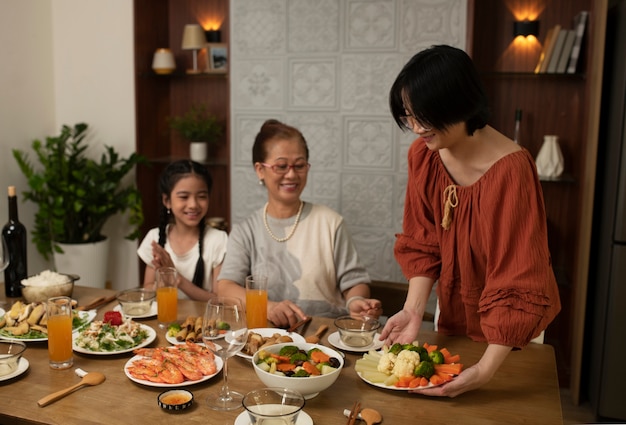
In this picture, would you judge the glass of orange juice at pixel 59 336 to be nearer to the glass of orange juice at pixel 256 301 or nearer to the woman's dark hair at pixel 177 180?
the glass of orange juice at pixel 256 301

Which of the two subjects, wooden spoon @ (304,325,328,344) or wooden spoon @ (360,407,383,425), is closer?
wooden spoon @ (360,407,383,425)

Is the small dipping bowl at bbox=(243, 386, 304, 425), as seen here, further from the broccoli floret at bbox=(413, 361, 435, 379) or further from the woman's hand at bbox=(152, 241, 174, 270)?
the woman's hand at bbox=(152, 241, 174, 270)

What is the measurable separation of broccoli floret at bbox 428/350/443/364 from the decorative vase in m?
2.31

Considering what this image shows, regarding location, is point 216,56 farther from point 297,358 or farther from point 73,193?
point 297,358

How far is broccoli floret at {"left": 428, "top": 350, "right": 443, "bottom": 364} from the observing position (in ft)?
5.44

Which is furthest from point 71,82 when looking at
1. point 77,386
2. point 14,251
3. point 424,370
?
point 424,370

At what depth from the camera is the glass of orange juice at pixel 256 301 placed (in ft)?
6.72

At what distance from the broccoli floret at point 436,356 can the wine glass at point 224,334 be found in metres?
0.47

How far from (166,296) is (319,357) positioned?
0.65 m

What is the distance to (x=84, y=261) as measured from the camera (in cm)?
425

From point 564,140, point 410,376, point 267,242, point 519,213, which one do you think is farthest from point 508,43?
point 410,376

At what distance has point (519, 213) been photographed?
5.42ft

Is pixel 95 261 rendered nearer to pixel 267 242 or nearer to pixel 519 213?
pixel 267 242

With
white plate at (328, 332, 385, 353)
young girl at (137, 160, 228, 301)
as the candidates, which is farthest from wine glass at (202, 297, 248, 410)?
young girl at (137, 160, 228, 301)
